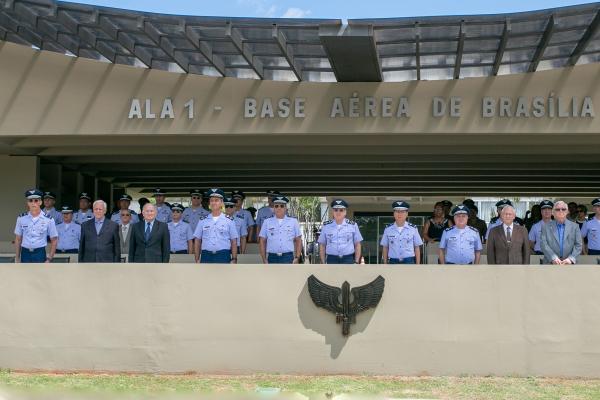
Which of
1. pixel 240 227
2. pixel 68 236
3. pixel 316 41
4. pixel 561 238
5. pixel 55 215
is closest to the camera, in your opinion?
pixel 561 238

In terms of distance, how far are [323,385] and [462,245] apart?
9.26ft

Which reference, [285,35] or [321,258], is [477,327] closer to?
[321,258]

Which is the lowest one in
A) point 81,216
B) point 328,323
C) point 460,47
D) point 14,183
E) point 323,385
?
point 323,385

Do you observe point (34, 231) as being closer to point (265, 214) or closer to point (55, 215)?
point (55, 215)

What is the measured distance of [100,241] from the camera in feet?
34.0

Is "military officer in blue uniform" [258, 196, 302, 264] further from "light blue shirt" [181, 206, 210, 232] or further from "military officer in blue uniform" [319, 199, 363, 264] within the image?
"light blue shirt" [181, 206, 210, 232]

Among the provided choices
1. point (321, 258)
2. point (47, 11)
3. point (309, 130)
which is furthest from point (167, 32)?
point (321, 258)

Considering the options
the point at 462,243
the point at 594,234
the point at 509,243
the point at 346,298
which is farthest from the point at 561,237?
the point at 346,298

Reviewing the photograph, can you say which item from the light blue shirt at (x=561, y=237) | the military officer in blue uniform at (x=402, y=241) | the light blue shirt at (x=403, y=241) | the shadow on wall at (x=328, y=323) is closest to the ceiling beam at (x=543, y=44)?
the light blue shirt at (x=561, y=237)

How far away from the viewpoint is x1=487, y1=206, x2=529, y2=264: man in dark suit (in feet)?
32.0

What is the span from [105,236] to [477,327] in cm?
474

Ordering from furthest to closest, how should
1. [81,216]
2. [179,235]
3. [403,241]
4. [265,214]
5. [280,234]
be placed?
A: [265,214], [81,216], [179,235], [280,234], [403,241]

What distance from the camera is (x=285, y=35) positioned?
464 inches

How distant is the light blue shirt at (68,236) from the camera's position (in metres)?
12.7
